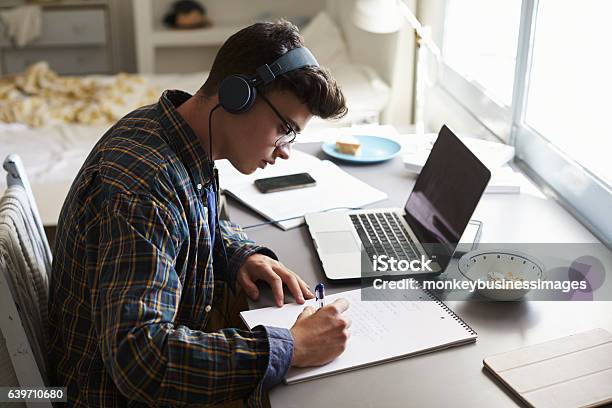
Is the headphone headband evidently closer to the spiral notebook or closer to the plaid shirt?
the plaid shirt

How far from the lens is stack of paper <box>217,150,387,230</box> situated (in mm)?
1509

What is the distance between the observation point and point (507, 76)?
195 cm

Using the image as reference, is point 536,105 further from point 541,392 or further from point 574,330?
point 541,392

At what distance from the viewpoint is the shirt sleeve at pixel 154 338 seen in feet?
2.94

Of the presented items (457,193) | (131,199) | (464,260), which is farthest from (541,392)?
(131,199)

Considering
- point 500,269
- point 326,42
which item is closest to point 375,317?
point 500,269

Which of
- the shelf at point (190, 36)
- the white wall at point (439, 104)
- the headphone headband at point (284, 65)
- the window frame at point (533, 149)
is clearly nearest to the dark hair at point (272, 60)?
the headphone headband at point (284, 65)

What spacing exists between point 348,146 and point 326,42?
1773 mm

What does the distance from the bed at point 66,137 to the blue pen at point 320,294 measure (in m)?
1.33

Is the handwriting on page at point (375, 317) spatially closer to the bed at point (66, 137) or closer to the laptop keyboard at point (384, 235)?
the laptop keyboard at point (384, 235)

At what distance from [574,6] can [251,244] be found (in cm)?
92

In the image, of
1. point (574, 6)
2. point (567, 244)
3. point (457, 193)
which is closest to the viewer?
point (457, 193)

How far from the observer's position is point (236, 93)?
1.06 meters

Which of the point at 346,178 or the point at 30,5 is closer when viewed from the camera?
the point at 346,178
